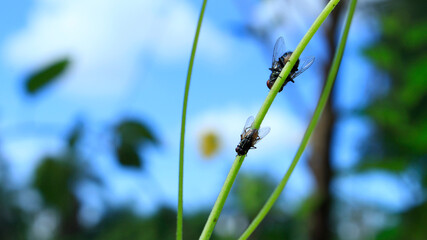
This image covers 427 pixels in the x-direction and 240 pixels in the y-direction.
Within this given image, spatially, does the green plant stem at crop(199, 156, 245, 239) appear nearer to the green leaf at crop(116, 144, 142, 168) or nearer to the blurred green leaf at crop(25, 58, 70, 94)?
the green leaf at crop(116, 144, 142, 168)

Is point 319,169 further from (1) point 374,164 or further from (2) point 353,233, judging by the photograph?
(2) point 353,233

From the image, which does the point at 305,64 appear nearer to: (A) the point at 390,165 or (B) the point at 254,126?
(B) the point at 254,126

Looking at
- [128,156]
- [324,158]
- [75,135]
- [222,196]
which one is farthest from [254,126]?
[324,158]

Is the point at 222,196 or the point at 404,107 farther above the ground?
the point at 404,107

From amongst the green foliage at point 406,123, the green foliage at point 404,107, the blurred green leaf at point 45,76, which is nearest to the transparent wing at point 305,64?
the blurred green leaf at point 45,76

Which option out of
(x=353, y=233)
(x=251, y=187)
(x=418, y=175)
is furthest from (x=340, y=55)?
(x=353, y=233)

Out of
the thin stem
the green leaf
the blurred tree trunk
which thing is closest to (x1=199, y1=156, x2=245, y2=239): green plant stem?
the thin stem

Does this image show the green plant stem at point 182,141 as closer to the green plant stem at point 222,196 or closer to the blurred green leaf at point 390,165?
the green plant stem at point 222,196
